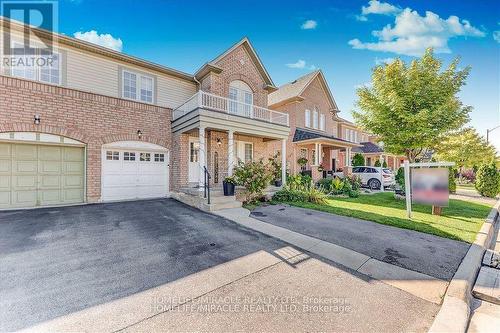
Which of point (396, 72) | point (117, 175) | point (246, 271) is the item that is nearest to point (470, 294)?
point (246, 271)

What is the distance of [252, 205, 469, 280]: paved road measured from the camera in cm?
417

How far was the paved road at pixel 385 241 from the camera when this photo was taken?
4.17m

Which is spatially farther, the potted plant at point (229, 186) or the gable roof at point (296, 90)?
the gable roof at point (296, 90)

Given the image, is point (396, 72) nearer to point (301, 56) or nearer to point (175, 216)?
point (301, 56)

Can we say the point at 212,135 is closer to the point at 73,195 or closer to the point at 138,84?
the point at 138,84

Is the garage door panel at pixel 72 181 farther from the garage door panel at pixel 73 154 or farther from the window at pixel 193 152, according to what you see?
the window at pixel 193 152

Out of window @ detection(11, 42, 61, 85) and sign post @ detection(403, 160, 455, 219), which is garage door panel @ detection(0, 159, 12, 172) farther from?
sign post @ detection(403, 160, 455, 219)

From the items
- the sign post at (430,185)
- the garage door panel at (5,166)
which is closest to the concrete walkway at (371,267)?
the sign post at (430,185)

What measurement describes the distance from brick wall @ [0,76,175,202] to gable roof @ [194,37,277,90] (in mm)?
3144

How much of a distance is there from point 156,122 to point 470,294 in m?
12.4

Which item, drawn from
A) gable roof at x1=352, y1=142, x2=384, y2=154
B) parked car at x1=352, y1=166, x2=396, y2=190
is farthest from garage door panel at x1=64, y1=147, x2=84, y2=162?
gable roof at x1=352, y1=142, x2=384, y2=154

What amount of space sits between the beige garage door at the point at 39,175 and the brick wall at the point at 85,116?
0.55m

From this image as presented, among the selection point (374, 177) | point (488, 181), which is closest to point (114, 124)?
point (374, 177)

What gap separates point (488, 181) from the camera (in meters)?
13.3
